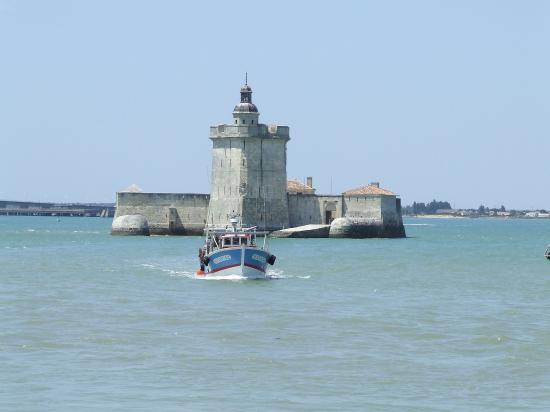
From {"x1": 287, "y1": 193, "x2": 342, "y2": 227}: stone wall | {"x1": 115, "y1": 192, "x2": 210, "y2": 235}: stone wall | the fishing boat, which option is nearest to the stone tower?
{"x1": 287, "y1": 193, "x2": 342, "y2": 227}: stone wall

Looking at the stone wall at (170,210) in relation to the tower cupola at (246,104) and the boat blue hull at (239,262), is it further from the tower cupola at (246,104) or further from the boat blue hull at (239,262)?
the boat blue hull at (239,262)

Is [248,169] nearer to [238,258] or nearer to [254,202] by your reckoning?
[254,202]

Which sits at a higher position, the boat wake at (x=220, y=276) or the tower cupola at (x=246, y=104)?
the tower cupola at (x=246, y=104)

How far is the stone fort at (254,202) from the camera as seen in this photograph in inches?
3132

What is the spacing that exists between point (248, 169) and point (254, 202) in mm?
2058

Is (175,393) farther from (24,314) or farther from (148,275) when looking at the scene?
(148,275)

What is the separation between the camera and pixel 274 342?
2431 cm

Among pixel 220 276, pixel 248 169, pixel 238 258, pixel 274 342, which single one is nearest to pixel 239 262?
pixel 238 258

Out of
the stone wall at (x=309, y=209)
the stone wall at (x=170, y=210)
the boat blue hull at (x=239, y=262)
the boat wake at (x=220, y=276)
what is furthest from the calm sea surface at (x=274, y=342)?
the stone wall at (x=170, y=210)

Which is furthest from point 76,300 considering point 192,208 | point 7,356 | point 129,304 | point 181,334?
point 192,208

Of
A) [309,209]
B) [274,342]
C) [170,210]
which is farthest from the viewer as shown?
[170,210]

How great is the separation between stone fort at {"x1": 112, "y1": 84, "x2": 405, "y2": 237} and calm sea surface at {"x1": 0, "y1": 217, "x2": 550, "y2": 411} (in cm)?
3347

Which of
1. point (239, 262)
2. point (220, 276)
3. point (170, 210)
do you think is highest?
point (170, 210)

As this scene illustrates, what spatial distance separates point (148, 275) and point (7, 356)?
22.2m
